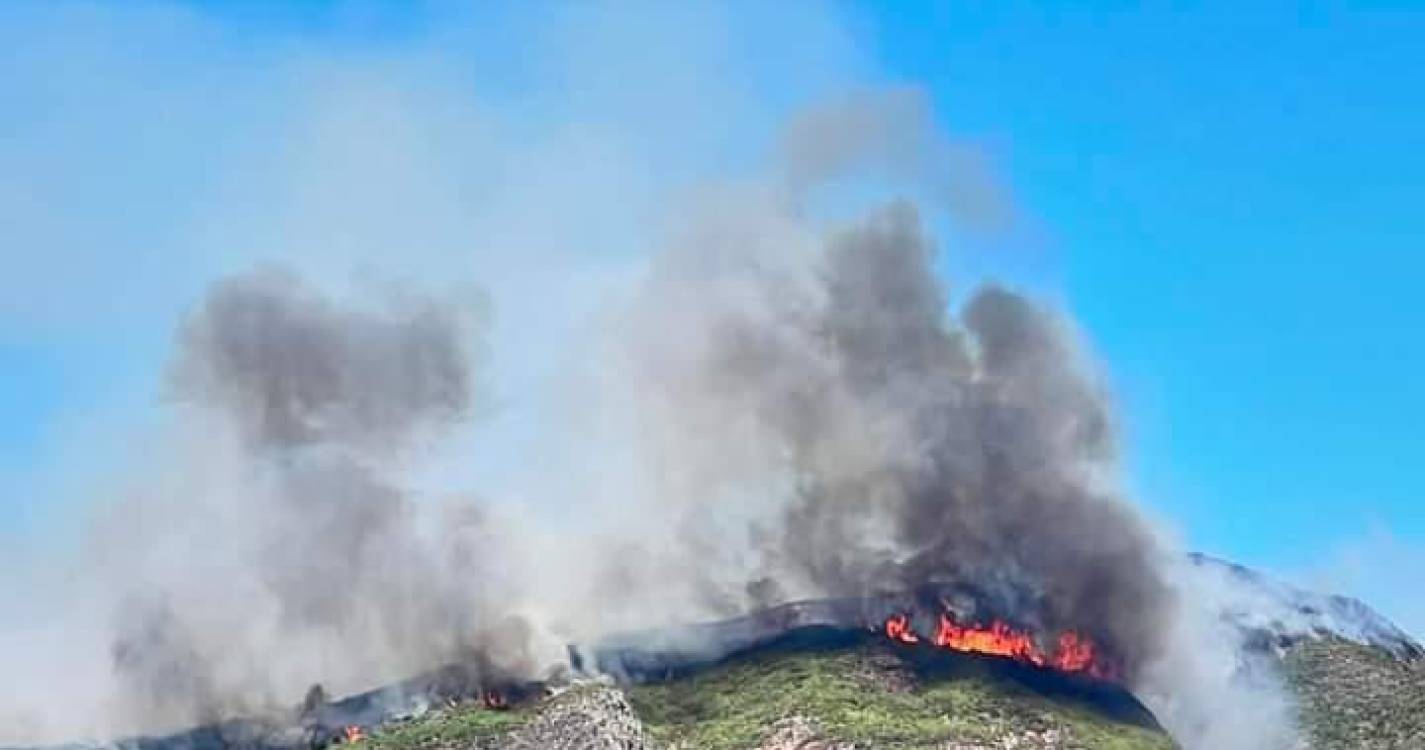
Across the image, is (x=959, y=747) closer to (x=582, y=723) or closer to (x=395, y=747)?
(x=582, y=723)

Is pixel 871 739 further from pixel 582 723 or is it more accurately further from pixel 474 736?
pixel 474 736

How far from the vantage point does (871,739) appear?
200 meters

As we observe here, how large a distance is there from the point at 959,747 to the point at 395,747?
66842mm

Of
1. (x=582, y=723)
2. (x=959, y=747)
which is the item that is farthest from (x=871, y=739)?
(x=582, y=723)

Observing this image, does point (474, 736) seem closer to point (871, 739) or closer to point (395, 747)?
point (395, 747)

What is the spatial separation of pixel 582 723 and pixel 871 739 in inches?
1355

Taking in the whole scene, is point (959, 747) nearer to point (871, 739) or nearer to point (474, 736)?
point (871, 739)

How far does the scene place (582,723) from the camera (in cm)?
19862

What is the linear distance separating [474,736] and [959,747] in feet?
189

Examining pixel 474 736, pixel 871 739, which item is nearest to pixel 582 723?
pixel 474 736

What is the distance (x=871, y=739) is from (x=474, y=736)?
47067mm

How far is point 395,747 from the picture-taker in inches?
7771

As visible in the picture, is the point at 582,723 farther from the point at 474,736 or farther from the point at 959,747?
the point at 959,747

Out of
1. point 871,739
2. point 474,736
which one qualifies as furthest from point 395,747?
point 871,739
